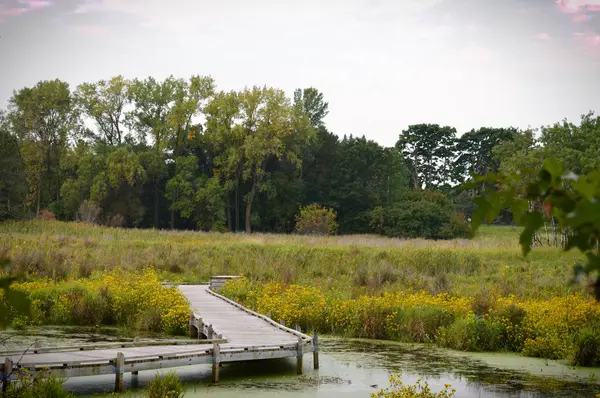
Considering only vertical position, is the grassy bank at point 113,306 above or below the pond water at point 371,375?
above

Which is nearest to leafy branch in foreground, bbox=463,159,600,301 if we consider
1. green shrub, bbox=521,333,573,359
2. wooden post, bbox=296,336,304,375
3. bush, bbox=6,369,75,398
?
bush, bbox=6,369,75,398

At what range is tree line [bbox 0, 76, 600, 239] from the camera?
52.8 m

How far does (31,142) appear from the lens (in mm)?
55250

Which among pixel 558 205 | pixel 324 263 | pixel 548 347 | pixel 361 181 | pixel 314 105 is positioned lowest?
pixel 548 347

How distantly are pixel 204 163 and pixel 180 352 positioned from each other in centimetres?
4848

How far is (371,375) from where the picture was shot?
11414mm

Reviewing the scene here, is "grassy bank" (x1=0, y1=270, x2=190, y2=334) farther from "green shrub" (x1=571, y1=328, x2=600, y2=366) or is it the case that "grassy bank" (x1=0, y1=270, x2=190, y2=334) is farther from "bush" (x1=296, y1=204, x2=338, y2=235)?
"bush" (x1=296, y1=204, x2=338, y2=235)

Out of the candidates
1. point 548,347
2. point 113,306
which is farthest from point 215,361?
point 548,347

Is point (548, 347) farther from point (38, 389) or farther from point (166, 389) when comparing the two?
point (38, 389)

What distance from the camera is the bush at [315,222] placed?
5175cm

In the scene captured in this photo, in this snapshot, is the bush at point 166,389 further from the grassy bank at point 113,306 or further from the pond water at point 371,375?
the grassy bank at point 113,306

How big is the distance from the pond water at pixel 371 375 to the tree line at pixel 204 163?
38.8 m

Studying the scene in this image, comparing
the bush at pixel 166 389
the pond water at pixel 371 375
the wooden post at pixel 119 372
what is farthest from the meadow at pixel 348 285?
the bush at pixel 166 389

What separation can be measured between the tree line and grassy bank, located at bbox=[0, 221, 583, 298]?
20.9 metres
